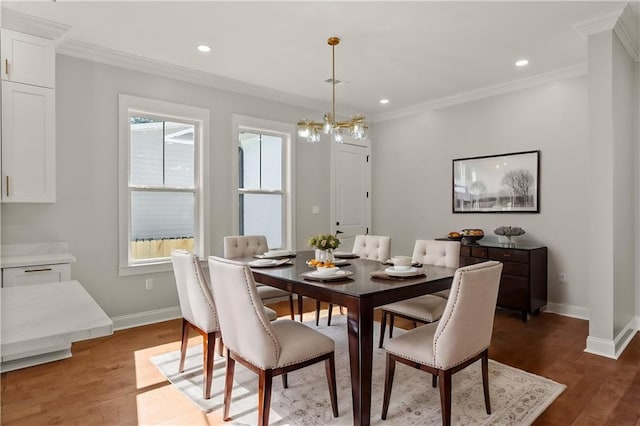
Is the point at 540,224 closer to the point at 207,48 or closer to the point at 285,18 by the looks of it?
the point at 285,18

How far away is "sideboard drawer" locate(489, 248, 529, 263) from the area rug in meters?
1.51

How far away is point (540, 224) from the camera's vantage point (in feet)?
14.6

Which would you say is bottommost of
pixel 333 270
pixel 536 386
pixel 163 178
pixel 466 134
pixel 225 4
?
pixel 536 386

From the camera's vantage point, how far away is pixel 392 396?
2.48 metres

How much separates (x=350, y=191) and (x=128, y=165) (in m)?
3.22

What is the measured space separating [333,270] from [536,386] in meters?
1.60

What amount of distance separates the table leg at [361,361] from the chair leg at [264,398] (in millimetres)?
454

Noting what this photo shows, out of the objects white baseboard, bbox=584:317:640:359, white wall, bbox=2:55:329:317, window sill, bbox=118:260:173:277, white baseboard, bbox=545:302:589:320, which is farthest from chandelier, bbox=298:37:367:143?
white baseboard, bbox=545:302:589:320

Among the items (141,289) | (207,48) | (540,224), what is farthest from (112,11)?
(540,224)

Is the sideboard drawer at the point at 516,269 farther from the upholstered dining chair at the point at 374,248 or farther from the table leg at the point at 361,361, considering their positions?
the table leg at the point at 361,361

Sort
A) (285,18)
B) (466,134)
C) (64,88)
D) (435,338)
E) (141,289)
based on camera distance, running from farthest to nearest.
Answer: (466,134) → (141,289) → (64,88) → (285,18) → (435,338)

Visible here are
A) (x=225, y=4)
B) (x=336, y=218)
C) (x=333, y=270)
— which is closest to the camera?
(x=333, y=270)

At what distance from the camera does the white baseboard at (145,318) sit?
385 centimetres

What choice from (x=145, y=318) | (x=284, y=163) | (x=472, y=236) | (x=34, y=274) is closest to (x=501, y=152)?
(x=472, y=236)
